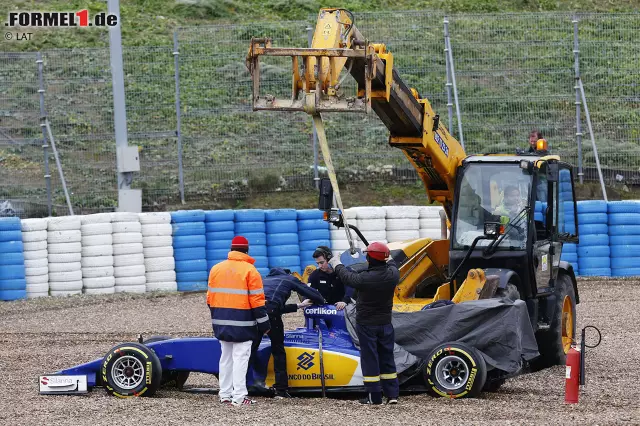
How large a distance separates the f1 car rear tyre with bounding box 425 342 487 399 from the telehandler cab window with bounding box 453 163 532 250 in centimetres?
203

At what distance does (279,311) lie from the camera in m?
11.2

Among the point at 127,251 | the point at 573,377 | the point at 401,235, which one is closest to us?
Result: the point at 573,377

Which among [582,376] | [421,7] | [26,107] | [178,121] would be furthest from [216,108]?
[582,376]

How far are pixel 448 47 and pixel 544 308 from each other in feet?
35.7

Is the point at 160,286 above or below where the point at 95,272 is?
below

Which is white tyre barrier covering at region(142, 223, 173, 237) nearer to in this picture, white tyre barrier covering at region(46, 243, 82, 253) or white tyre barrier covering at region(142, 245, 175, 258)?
white tyre barrier covering at region(142, 245, 175, 258)

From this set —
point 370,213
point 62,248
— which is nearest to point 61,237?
point 62,248

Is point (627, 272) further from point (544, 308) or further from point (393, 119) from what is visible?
point (393, 119)

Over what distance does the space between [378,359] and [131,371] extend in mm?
2466

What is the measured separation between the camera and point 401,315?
1164 centimetres

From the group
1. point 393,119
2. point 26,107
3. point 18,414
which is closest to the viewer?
point 18,414

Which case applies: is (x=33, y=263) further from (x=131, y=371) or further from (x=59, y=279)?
(x=131, y=371)

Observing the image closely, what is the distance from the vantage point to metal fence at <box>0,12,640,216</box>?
898 inches

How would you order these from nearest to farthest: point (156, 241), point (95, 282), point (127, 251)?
point (95, 282)
point (127, 251)
point (156, 241)
